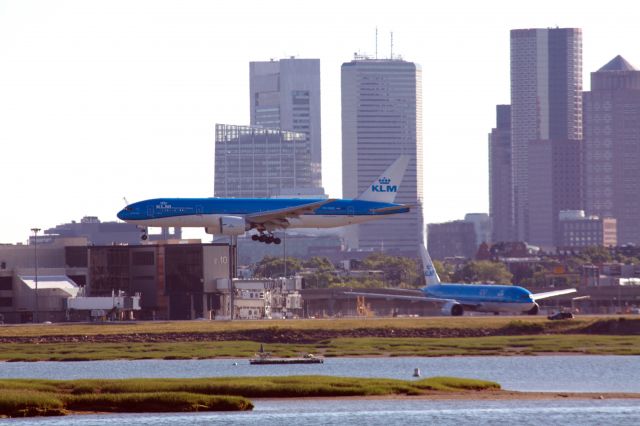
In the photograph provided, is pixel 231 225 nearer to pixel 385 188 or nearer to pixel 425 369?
pixel 385 188

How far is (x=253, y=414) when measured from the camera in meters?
95.9

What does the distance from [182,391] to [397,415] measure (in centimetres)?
1556

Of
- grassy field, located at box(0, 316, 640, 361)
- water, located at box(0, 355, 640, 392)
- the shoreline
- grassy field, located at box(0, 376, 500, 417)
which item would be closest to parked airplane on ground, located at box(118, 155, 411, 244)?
grassy field, located at box(0, 316, 640, 361)

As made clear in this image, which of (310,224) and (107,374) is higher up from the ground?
(310,224)

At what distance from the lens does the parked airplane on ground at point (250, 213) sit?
15538cm

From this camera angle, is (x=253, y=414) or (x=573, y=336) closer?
(x=253, y=414)

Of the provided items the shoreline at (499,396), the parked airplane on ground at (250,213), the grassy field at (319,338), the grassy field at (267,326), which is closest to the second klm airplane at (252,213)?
the parked airplane on ground at (250,213)

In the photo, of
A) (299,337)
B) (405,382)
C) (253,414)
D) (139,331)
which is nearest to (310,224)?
(299,337)

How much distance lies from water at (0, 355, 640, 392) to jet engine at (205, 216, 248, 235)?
54.2 ft

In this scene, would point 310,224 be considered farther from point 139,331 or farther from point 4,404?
point 4,404

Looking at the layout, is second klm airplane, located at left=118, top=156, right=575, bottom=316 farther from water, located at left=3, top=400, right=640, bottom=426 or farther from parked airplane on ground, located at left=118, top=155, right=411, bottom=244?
water, located at left=3, top=400, right=640, bottom=426

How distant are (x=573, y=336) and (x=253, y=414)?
7564cm

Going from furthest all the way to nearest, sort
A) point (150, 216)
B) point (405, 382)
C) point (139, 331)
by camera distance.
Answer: point (139, 331) → point (150, 216) → point (405, 382)

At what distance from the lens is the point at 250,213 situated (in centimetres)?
15750
